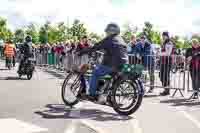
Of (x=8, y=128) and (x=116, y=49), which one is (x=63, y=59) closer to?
(x=116, y=49)

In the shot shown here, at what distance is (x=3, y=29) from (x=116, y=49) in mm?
103310

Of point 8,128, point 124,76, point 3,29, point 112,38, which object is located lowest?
point 8,128

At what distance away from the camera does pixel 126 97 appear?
9500mm

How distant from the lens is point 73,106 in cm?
1058

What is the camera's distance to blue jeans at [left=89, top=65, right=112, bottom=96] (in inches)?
381

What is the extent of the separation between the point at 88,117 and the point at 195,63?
4.85 metres

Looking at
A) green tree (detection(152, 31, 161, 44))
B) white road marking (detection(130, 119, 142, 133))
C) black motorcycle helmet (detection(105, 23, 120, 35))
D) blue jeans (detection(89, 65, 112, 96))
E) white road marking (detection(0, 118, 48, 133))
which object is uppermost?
green tree (detection(152, 31, 161, 44))

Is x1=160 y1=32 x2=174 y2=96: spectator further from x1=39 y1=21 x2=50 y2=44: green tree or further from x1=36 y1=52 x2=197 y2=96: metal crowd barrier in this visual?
x1=39 y1=21 x2=50 y2=44: green tree

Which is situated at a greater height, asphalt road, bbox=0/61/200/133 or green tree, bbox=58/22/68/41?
green tree, bbox=58/22/68/41

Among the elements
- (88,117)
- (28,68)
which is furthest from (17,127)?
(28,68)

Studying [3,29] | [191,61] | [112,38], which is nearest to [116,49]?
[112,38]

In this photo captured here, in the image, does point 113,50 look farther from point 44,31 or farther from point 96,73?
point 44,31

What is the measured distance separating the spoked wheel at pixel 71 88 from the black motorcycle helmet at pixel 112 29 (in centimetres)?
132

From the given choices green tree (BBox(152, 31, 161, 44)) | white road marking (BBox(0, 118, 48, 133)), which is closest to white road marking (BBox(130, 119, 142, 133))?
white road marking (BBox(0, 118, 48, 133))
